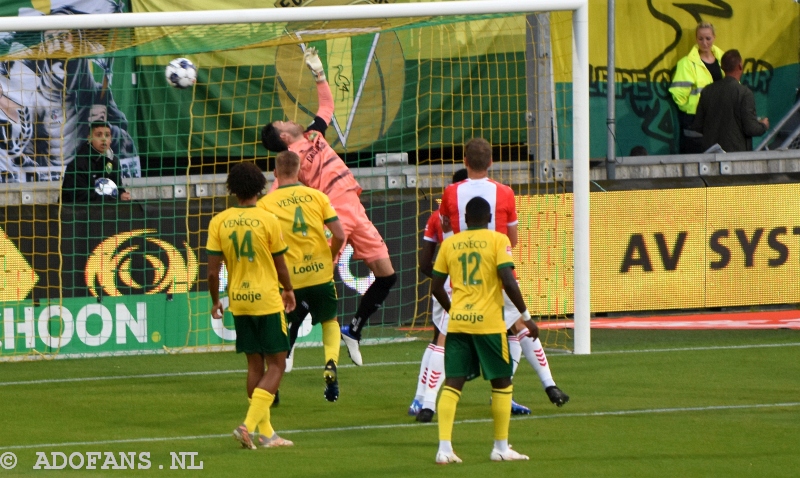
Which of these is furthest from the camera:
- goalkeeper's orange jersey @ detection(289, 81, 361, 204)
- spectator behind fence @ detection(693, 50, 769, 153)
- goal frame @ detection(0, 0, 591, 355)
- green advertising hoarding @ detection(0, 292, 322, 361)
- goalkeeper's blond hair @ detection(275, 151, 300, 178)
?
spectator behind fence @ detection(693, 50, 769, 153)

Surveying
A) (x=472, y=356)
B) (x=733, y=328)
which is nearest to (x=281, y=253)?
(x=472, y=356)

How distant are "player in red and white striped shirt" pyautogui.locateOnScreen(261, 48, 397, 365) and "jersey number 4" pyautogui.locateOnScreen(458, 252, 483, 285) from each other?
307 cm

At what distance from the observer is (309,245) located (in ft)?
30.5

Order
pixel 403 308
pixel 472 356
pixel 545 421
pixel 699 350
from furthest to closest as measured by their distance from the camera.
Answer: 1. pixel 403 308
2. pixel 699 350
3. pixel 545 421
4. pixel 472 356

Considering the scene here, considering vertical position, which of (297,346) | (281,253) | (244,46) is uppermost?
(244,46)

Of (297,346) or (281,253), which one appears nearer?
(281,253)

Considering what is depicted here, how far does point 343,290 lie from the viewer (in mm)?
13945

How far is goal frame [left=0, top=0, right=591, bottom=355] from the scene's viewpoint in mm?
11562

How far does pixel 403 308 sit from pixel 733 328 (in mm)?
3497

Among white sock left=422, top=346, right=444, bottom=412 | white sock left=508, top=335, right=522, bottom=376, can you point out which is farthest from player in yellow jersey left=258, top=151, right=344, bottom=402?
white sock left=508, top=335, right=522, bottom=376

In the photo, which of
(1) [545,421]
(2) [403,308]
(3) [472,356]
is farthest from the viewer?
(2) [403,308]

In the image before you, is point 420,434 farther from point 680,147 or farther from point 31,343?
point 680,147

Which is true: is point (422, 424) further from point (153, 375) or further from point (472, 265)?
point (153, 375)

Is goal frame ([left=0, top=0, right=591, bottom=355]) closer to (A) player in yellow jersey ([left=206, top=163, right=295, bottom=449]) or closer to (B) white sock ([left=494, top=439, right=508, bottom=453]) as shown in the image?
(A) player in yellow jersey ([left=206, top=163, right=295, bottom=449])
